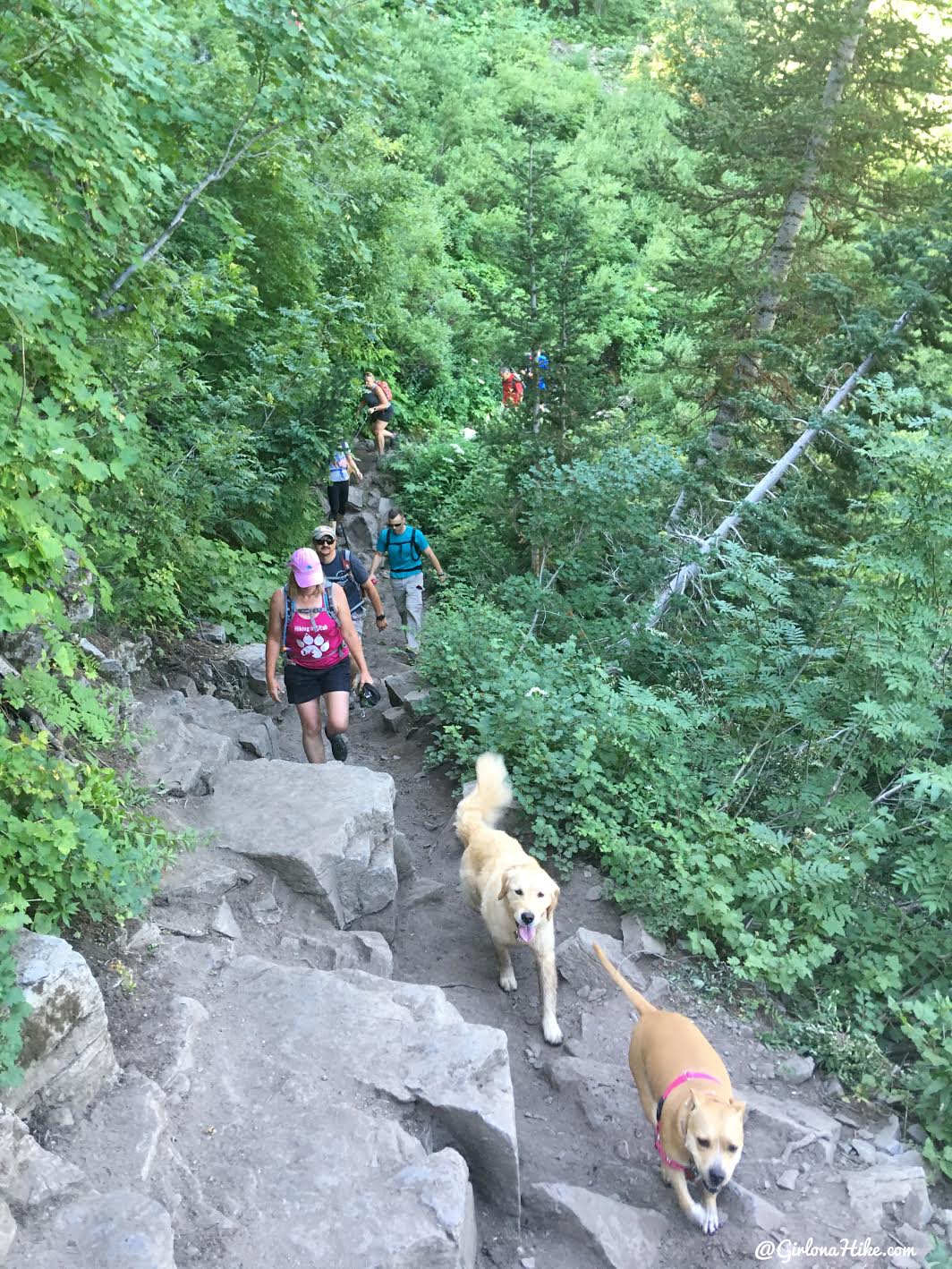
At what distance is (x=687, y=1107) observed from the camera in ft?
12.3

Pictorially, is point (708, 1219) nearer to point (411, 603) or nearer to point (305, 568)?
point (305, 568)

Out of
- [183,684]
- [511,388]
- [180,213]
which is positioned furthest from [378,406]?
[180,213]

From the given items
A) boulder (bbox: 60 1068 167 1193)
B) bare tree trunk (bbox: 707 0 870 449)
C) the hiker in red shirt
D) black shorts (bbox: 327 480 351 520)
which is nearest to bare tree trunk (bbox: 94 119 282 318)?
boulder (bbox: 60 1068 167 1193)

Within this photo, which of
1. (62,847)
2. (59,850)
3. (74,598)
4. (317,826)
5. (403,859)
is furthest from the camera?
(403,859)

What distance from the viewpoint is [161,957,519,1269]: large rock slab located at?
3281 millimetres

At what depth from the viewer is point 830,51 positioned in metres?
10.7

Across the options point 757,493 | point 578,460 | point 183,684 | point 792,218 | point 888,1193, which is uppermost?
point 792,218

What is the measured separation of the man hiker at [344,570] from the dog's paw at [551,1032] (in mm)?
3979

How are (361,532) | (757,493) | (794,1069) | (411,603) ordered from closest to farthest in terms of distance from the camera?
(794,1069) < (757,493) < (411,603) < (361,532)

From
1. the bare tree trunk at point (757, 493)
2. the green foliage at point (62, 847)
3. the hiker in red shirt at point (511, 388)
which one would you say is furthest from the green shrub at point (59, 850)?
the hiker in red shirt at point (511, 388)

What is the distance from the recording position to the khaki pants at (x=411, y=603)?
10.8 meters

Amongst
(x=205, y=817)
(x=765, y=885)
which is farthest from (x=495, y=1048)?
(x=205, y=817)

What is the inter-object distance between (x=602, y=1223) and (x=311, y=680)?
14.6ft

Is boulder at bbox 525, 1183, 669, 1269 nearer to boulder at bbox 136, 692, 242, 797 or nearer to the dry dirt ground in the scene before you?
the dry dirt ground
